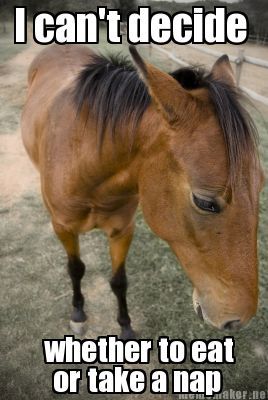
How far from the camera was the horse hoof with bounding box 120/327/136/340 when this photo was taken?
271 centimetres

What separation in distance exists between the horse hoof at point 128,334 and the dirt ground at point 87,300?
76 mm

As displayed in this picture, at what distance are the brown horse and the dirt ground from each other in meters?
1.26

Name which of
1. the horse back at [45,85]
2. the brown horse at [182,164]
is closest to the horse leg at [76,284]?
the brown horse at [182,164]

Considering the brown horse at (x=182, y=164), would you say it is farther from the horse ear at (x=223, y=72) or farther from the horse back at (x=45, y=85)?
the horse back at (x=45, y=85)

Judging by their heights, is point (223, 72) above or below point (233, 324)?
above

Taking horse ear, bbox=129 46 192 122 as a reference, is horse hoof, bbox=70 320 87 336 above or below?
below

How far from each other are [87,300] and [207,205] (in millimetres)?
2062

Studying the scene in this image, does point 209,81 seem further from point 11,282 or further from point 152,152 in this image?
point 11,282

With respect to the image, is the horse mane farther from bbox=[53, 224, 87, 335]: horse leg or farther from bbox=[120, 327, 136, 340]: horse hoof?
bbox=[120, 327, 136, 340]: horse hoof

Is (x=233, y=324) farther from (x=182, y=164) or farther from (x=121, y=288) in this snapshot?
(x=121, y=288)

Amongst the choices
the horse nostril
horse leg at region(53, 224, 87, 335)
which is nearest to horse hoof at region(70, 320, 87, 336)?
horse leg at region(53, 224, 87, 335)

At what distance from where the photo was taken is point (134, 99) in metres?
1.64
